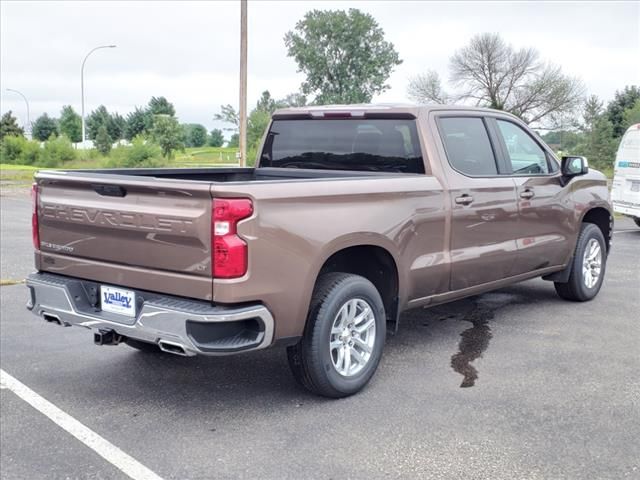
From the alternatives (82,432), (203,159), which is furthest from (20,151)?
(82,432)

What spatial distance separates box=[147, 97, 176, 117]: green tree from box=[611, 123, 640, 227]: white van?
3142 inches

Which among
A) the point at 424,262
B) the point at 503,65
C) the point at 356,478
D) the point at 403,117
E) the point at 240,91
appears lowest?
the point at 356,478

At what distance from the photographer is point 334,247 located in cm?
431

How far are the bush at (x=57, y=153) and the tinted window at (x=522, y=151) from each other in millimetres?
42951

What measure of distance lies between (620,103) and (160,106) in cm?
6212

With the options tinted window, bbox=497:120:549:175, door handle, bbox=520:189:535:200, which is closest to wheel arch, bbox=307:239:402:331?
door handle, bbox=520:189:535:200

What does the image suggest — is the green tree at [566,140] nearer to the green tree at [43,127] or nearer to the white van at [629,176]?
the white van at [629,176]

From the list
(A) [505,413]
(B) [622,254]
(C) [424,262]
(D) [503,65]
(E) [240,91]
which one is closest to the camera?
(A) [505,413]

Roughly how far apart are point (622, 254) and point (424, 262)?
6898 mm

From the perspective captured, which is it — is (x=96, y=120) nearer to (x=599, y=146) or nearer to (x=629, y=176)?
(x=599, y=146)

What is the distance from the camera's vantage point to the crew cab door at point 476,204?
5328mm

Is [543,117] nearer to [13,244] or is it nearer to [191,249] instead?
[13,244]

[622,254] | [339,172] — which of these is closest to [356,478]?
[339,172]

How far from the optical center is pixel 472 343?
5.77 metres
